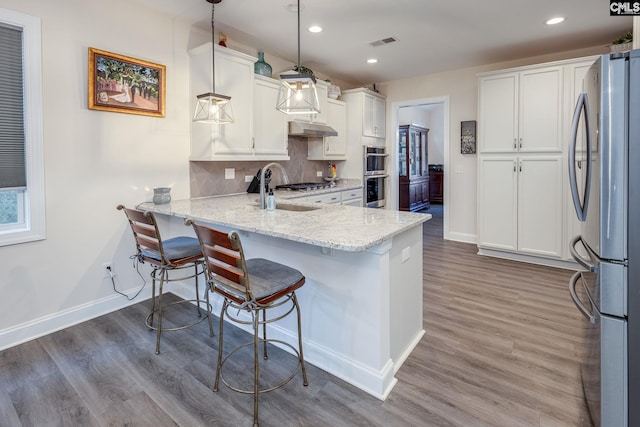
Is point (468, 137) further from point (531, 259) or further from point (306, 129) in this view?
point (306, 129)

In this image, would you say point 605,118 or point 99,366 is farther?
point 99,366

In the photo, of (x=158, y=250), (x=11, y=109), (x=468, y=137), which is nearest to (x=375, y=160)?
(x=468, y=137)

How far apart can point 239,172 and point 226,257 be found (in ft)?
8.31

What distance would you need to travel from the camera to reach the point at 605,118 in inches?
54.6

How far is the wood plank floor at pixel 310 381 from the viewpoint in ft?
5.55

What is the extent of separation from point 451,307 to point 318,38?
312cm

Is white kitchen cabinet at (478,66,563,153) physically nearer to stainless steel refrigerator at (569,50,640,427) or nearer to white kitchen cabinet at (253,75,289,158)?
white kitchen cabinet at (253,75,289,158)

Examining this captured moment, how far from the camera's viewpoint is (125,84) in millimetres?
2889

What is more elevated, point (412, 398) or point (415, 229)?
point (415, 229)

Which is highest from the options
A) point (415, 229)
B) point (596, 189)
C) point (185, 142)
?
point (185, 142)

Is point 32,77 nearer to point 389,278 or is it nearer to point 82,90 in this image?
point 82,90

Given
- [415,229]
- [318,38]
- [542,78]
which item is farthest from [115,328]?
[542,78]

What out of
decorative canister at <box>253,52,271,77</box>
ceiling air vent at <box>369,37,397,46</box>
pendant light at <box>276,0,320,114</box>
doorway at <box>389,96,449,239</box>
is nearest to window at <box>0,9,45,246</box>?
pendant light at <box>276,0,320,114</box>

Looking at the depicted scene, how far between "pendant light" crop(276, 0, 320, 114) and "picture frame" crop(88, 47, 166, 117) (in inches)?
52.1
